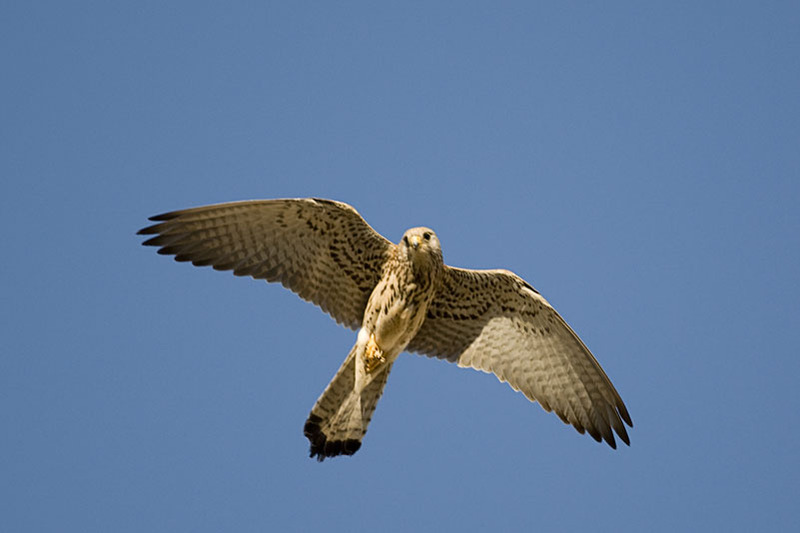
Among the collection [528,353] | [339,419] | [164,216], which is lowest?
[339,419]

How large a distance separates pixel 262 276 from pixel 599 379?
3.04m

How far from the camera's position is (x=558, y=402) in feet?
26.0

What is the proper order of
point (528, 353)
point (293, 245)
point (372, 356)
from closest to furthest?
point (372, 356) < point (293, 245) < point (528, 353)

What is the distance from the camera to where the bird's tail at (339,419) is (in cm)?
739

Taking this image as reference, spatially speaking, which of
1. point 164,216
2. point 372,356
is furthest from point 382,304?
point 164,216

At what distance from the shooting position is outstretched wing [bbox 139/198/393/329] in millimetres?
7215

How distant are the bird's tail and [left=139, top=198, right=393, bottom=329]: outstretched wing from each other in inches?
20.9

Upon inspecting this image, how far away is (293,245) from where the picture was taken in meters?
7.44

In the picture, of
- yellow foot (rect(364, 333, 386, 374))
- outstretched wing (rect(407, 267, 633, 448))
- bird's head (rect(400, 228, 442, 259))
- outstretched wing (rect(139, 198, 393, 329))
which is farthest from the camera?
outstretched wing (rect(407, 267, 633, 448))

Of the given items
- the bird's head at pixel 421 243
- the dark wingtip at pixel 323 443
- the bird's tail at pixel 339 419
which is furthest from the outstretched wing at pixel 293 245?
the dark wingtip at pixel 323 443

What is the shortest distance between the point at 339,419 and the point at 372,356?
1.97 feet

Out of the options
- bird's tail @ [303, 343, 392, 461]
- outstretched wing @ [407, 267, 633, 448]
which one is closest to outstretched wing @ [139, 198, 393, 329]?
bird's tail @ [303, 343, 392, 461]

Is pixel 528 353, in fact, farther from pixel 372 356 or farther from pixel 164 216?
pixel 164 216

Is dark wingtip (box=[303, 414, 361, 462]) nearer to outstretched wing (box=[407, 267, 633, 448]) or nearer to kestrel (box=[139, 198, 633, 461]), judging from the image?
kestrel (box=[139, 198, 633, 461])
